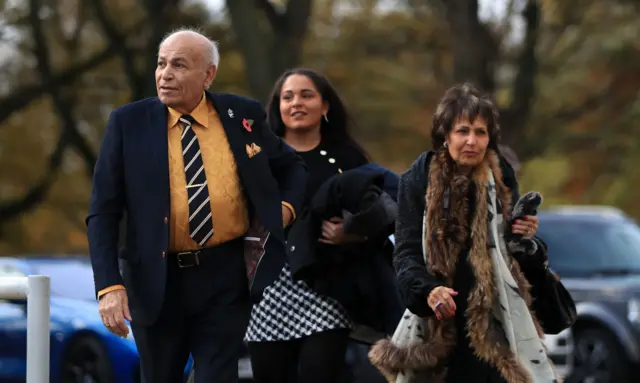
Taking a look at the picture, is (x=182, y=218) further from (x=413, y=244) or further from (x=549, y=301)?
(x=549, y=301)

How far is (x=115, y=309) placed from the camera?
4.85 metres

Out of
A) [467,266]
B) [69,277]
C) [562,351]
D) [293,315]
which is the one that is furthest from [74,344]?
[467,266]

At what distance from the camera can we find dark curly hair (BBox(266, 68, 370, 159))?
22.6 ft

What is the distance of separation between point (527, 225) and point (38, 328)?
1.82 metres

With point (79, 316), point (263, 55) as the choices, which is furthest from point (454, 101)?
point (263, 55)

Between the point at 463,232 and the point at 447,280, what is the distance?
0.62 ft

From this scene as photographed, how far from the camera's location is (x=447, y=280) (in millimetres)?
5371

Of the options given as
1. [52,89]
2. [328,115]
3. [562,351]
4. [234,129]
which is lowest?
[234,129]

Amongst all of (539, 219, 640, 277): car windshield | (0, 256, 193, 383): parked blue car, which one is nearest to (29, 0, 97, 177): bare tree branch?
(539, 219, 640, 277): car windshield

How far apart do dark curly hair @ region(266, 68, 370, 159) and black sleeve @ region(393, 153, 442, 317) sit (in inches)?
49.6

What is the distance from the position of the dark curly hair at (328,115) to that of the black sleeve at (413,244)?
126 cm

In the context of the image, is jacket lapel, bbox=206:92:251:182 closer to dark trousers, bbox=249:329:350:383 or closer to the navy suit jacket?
the navy suit jacket

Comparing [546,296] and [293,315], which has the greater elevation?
[293,315]

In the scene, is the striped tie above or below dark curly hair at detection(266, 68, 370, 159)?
below
